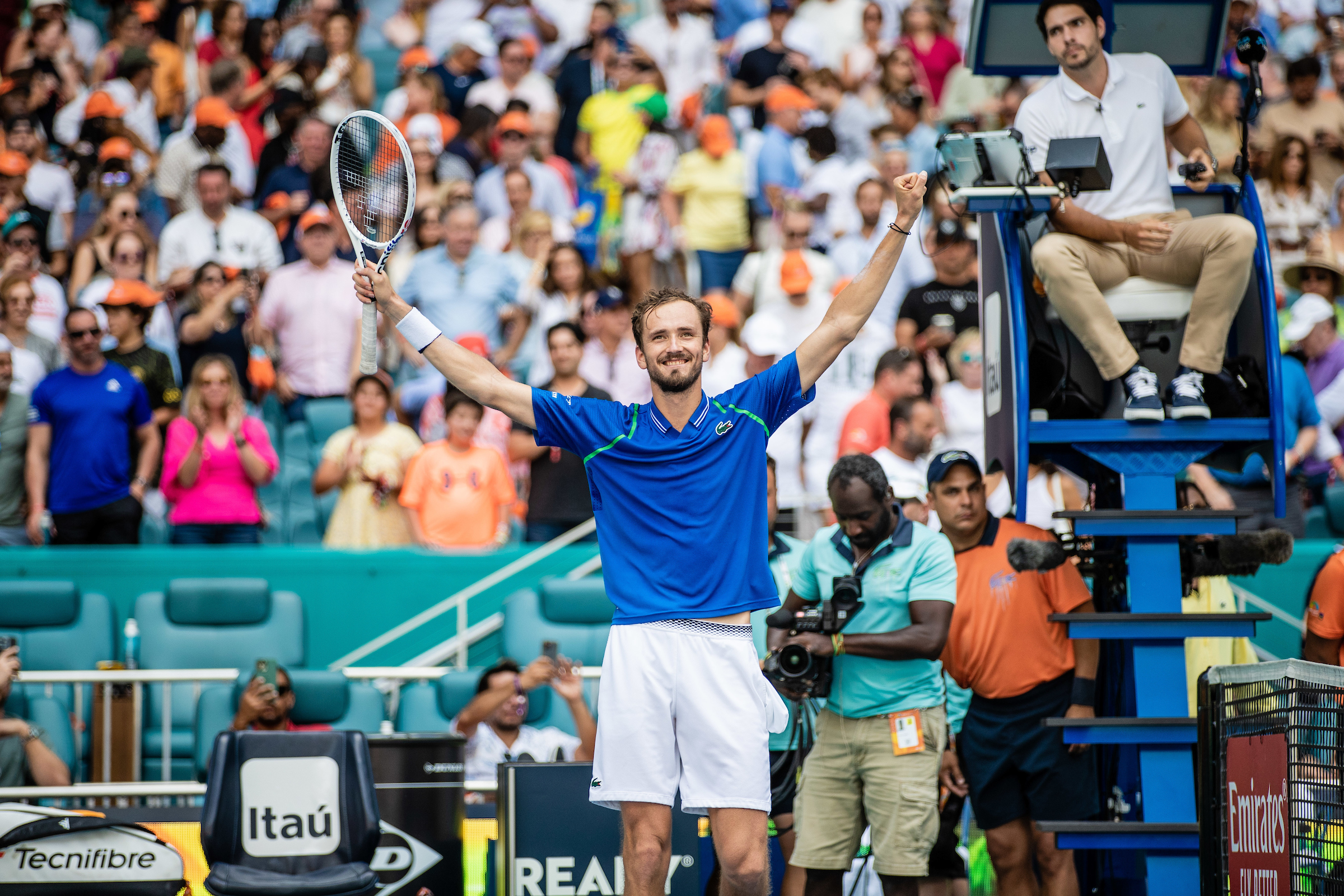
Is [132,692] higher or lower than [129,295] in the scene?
lower

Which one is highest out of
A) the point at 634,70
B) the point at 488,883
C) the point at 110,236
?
the point at 634,70

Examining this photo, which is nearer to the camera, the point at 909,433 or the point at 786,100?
the point at 909,433

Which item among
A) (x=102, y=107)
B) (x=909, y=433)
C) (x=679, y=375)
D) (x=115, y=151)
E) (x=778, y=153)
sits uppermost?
(x=102, y=107)

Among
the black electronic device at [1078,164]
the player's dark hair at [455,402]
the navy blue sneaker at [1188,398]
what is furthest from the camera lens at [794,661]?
the player's dark hair at [455,402]

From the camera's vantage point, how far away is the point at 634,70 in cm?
1452

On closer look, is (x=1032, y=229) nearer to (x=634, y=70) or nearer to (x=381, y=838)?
(x=381, y=838)

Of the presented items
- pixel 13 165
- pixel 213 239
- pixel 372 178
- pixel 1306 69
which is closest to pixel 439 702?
pixel 372 178

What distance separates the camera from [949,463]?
279 inches

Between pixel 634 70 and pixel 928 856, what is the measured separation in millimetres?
9597

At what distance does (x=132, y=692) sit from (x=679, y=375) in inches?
197

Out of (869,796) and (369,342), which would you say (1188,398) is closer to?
(869,796)

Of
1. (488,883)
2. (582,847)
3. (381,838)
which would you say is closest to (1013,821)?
(582,847)

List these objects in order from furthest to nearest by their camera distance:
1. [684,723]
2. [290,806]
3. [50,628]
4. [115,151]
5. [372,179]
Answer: [115,151] → [50,628] → [290,806] → [372,179] → [684,723]

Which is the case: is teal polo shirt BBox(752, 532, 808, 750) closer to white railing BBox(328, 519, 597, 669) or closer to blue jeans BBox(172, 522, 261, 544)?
white railing BBox(328, 519, 597, 669)
